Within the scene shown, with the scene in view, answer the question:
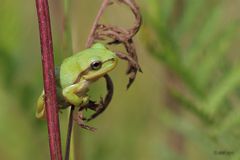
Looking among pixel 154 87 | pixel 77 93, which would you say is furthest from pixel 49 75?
pixel 154 87

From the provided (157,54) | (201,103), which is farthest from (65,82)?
(201,103)

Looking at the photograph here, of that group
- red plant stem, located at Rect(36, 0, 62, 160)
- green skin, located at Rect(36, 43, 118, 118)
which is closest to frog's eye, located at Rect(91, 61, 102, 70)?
green skin, located at Rect(36, 43, 118, 118)

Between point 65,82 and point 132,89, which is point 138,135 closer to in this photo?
point 132,89

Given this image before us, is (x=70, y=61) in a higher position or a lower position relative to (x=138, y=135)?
higher

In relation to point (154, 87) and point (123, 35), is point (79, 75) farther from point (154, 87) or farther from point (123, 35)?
point (154, 87)

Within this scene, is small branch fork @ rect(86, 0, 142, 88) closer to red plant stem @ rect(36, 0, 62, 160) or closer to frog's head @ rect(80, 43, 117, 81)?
frog's head @ rect(80, 43, 117, 81)

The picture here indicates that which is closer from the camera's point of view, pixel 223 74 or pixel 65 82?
pixel 65 82
